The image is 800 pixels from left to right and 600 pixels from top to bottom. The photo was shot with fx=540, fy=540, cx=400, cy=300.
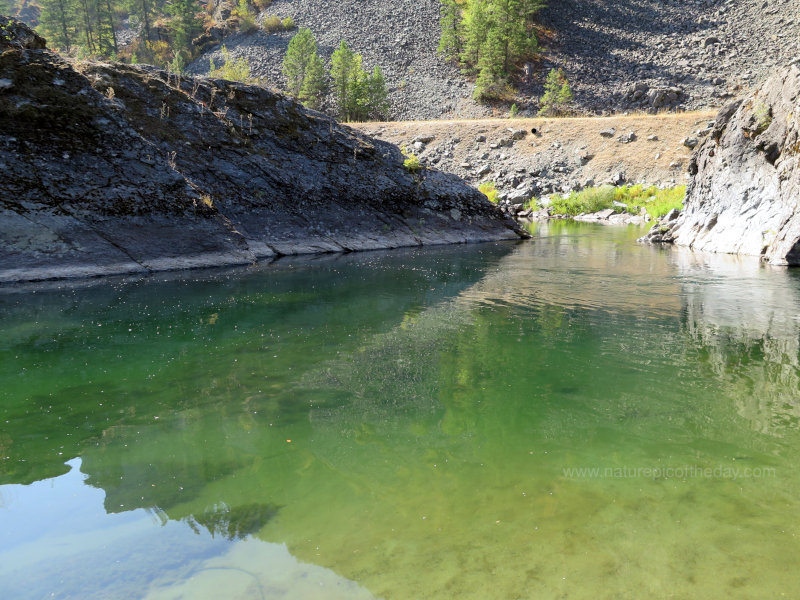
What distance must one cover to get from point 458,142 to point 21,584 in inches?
2116

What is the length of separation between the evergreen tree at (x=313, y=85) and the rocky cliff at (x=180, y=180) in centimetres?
Answer: 4757

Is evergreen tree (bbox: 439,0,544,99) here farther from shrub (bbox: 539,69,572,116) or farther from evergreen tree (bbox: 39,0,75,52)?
evergreen tree (bbox: 39,0,75,52)

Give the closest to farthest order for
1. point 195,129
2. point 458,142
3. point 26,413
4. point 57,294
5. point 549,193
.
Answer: point 26,413 < point 57,294 < point 195,129 < point 549,193 < point 458,142

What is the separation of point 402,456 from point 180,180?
17120 mm

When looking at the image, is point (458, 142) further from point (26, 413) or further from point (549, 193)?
point (26, 413)

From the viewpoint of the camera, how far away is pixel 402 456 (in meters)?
4.89

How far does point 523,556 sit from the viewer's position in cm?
347

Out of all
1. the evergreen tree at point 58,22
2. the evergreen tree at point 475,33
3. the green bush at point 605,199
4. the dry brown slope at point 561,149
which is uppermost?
the evergreen tree at point 58,22

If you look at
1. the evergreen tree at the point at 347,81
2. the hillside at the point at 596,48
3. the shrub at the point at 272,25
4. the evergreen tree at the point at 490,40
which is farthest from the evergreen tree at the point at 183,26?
the evergreen tree at the point at 490,40

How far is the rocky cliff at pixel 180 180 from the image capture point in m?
16.4

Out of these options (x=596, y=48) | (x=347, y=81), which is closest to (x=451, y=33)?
(x=596, y=48)

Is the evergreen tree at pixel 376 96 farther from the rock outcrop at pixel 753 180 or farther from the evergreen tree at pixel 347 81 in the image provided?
the rock outcrop at pixel 753 180

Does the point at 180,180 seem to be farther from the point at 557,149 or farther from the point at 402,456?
the point at 557,149

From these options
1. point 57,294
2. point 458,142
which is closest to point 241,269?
point 57,294
